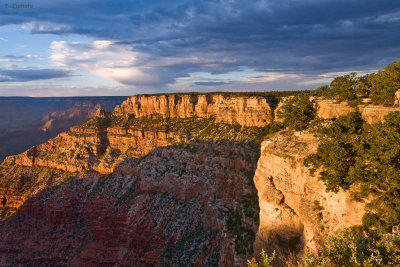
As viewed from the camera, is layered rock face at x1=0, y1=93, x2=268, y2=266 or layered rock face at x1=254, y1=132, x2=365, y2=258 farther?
layered rock face at x1=0, y1=93, x2=268, y2=266

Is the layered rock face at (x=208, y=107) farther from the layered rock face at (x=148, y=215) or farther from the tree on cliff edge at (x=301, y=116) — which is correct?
the tree on cliff edge at (x=301, y=116)

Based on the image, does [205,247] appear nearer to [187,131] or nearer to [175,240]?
[175,240]

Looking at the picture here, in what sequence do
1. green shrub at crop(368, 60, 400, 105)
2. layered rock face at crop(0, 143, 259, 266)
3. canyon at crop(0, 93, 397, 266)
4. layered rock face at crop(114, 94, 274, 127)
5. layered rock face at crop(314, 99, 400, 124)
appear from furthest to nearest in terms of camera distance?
layered rock face at crop(114, 94, 274, 127)
layered rock face at crop(0, 143, 259, 266)
green shrub at crop(368, 60, 400, 105)
canyon at crop(0, 93, 397, 266)
layered rock face at crop(314, 99, 400, 124)

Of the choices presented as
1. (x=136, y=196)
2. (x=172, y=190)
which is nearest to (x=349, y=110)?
(x=172, y=190)

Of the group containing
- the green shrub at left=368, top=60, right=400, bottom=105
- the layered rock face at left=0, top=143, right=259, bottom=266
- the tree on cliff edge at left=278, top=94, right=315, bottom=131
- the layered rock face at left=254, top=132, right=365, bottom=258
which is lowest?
the layered rock face at left=0, top=143, right=259, bottom=266

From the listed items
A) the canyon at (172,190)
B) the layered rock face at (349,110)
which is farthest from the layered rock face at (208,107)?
the layered rock face at (349,110)

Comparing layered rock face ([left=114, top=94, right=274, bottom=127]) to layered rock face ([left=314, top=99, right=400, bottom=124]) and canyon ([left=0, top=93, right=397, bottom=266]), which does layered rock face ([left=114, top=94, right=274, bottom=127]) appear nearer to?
canyon ([left=0, top=93, right=397, bottom=266])

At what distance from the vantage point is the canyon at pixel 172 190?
24203 millimetres

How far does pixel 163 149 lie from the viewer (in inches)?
2650

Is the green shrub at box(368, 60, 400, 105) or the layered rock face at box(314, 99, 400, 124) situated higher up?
the green shrub at box(368, 60, 400, 105)

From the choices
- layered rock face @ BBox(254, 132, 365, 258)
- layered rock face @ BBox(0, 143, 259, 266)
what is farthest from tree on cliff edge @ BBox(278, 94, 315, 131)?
layered rock face @ BBox(0, 143, 259, 266)

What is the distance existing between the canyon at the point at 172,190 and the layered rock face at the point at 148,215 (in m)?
0.23

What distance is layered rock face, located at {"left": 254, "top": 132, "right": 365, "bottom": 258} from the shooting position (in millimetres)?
19891

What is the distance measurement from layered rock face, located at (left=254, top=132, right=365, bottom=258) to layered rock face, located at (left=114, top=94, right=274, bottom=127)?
2978cm
